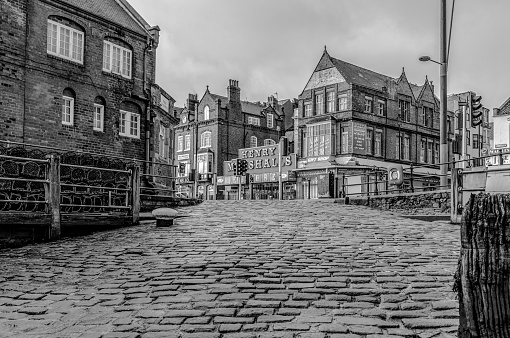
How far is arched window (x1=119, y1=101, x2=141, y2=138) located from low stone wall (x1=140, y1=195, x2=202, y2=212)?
6.19 metres

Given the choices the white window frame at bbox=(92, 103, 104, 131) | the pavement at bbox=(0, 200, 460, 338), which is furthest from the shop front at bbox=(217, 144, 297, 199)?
the pavement at bbox=(0, 200, 460, 338)

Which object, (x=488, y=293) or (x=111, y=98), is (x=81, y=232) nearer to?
(x=488, y=293)

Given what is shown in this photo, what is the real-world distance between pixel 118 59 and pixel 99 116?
10.2ft

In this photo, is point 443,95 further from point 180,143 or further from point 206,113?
point 180,143

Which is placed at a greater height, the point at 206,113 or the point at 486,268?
the point at 206,113

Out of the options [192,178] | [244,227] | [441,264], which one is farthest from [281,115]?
[441,264]

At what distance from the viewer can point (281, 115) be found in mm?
69312

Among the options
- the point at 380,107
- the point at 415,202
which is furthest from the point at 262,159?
the point at 415,202

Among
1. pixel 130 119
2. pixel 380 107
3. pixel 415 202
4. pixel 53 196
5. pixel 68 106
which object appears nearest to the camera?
pixel 53 196

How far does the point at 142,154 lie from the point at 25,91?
6.91 meters

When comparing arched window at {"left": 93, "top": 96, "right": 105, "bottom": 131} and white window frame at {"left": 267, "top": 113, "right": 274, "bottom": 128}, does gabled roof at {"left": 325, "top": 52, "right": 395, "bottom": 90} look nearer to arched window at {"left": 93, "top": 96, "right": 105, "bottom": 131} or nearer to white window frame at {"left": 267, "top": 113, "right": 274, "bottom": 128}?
white window frame at {"left": 267, "top": 113, "right": 274, "bottom": 128}

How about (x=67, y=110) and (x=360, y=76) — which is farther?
(x=360, y=76)

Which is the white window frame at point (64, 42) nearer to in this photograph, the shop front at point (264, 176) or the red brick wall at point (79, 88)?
the red brick wall at point (79, 88)

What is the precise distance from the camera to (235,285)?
6.70m
